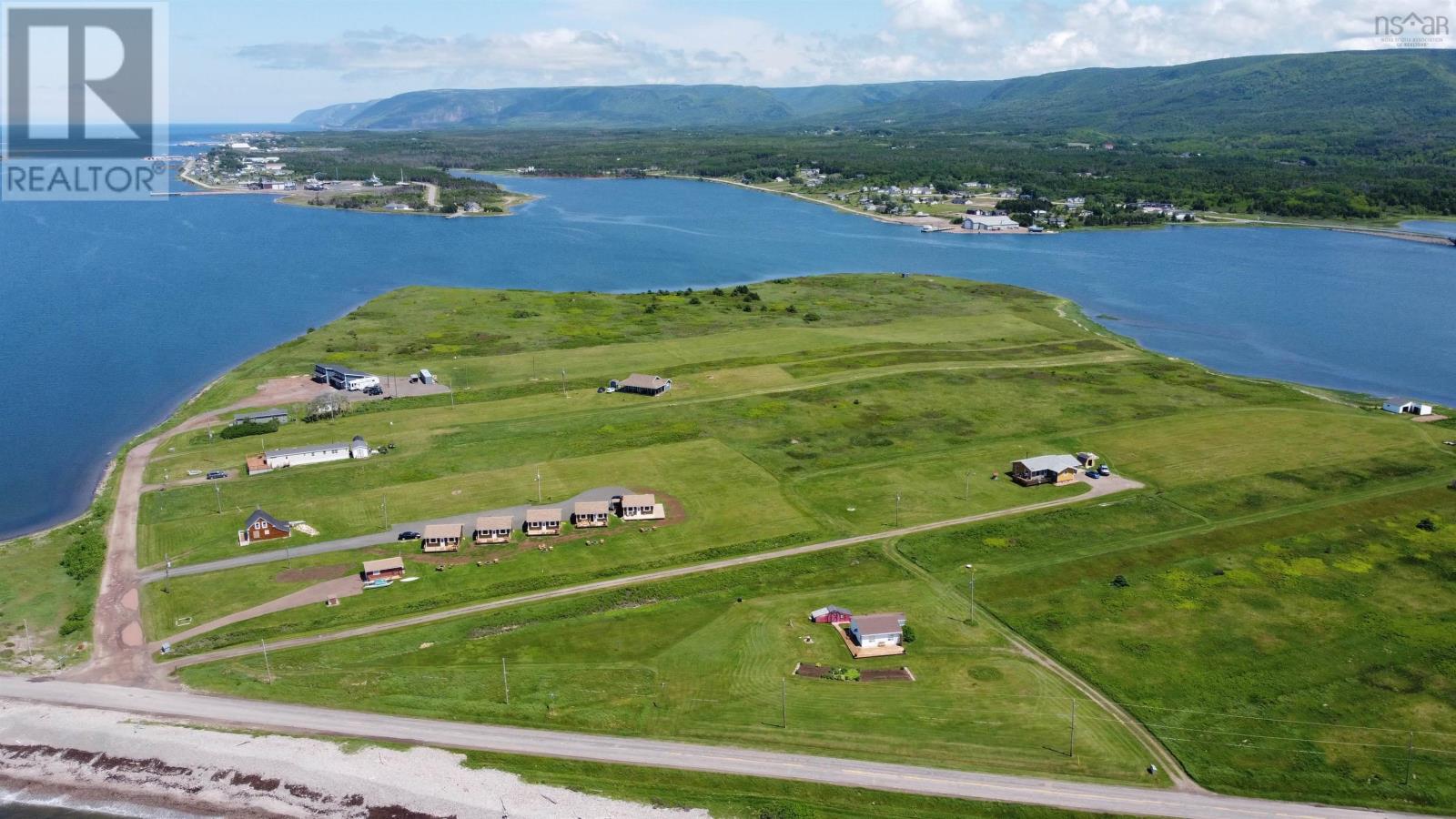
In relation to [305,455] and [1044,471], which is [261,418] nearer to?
[305,455]

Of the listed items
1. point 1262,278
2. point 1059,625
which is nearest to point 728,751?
point 1059,625

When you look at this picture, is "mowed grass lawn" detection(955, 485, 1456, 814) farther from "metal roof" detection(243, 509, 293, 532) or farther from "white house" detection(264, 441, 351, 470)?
"white house" detection(264, 441, 351, 470)

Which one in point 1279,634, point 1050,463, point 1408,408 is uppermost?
point 1408,408

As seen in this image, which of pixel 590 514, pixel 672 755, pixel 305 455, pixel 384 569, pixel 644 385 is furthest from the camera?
pixel 644 385

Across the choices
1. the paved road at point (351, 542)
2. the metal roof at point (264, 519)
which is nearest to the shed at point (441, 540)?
the paved road at point (351, 542)

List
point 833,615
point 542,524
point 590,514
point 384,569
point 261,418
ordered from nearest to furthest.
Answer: point 833,615
point 384,569
point 542,524
point 590,514
point 261,418

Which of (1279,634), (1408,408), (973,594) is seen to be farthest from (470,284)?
(1279,634)

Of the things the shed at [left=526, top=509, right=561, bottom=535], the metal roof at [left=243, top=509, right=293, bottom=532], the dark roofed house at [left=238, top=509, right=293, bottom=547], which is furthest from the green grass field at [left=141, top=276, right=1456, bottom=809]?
the shed at [left=526, top=509, right=561, bottom=535]

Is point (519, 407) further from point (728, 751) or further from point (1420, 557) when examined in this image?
point (1420, 557)
